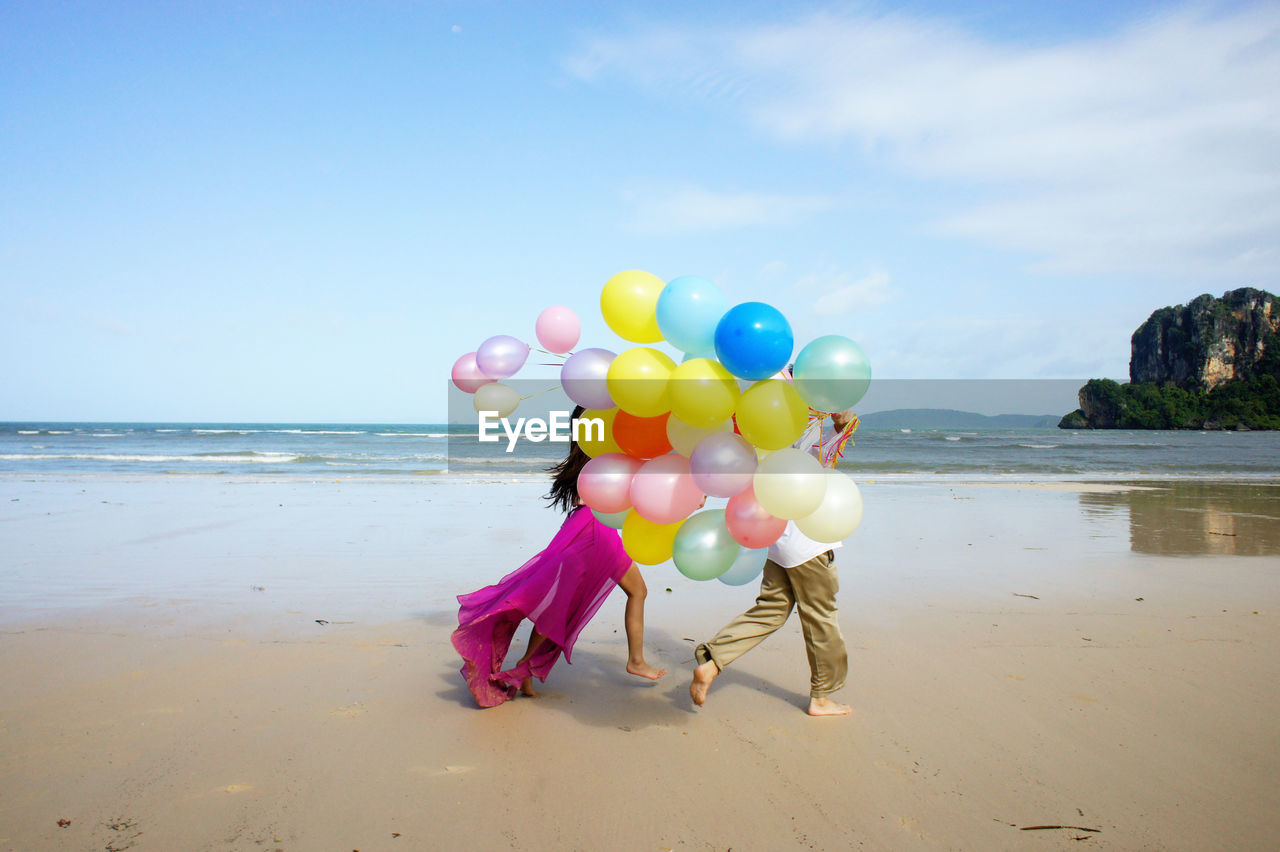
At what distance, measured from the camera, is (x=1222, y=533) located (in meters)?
8.91

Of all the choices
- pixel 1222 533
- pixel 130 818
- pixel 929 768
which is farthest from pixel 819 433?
pixel 1222 533

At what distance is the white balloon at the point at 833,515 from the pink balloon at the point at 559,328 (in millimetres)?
1497

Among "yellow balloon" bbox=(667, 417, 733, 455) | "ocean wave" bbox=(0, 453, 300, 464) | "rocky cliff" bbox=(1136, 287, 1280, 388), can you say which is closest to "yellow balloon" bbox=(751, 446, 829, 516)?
"yellow balloon" bbox=(667, 417, 733, 455)

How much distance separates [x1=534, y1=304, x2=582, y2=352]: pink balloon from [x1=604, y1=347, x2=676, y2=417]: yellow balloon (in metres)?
0.67

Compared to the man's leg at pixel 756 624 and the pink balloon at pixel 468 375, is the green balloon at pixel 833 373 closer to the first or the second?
the man's leg at pixel 756 624

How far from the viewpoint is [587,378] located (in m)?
3.27

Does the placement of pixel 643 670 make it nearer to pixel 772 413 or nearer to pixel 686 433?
pixel 686 433

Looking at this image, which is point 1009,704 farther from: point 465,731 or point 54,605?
point 54,605

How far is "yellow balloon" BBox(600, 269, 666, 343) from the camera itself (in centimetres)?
333

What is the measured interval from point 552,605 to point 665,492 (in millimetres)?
1152

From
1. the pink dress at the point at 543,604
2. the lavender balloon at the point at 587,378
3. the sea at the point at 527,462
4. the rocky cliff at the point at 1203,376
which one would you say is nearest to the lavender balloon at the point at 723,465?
the lavender balloon at the point at 587,378

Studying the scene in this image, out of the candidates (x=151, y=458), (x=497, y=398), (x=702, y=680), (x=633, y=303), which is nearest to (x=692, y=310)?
(x=633, y=303)

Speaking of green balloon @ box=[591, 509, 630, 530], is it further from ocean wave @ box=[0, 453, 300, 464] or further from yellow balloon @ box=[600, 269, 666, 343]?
ocean wave @ box=[0, 453, 300, 464]

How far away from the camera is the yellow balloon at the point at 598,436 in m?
3.52
